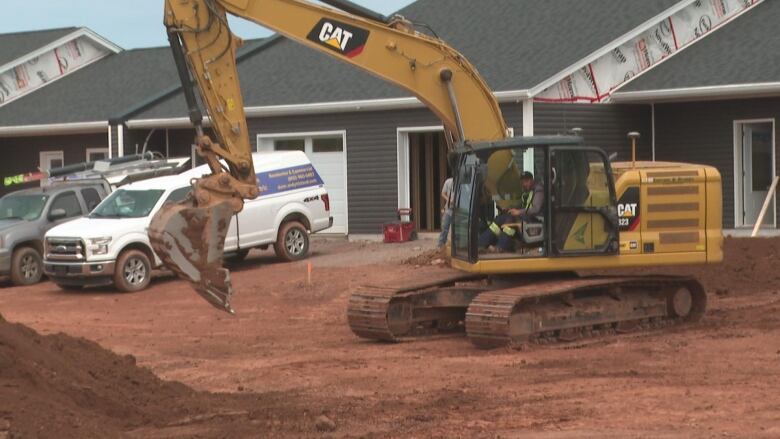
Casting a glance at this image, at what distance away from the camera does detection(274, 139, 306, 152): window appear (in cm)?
3125

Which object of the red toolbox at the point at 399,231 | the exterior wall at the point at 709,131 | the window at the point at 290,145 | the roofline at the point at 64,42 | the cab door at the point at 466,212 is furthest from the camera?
the roofline at the point at 64,42

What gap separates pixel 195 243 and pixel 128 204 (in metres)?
12.4

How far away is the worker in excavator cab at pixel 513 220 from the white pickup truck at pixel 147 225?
1041 centimetres

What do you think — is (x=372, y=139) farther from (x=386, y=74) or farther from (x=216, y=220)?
(x=216, y=220)

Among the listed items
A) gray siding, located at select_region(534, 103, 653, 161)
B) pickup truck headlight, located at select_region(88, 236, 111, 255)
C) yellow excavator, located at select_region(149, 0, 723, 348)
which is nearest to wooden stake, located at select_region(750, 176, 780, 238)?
gray siding, located at select_region(534, 103, 653, 161)

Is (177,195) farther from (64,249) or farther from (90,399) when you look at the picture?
(90,399)

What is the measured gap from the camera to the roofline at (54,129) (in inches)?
1404

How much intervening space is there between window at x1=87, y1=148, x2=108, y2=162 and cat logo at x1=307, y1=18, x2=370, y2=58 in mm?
21698

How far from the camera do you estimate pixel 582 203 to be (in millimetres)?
16203

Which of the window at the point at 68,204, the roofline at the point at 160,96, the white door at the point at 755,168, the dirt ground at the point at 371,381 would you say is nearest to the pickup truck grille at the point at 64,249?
the window at the point at 68,204

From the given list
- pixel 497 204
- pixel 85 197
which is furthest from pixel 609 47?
pixel 497 204

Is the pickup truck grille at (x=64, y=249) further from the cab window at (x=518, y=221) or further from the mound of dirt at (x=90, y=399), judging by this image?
the mound of dirt at (x=90, y=399)

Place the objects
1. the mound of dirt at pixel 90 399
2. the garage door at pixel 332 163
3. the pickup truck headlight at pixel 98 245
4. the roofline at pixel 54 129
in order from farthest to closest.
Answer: the roofline at pixel 54 129
the garage door at pixel 332 163
the pickup truck headlight at pixel 98 245
the mound of dirt at pixel 90 399

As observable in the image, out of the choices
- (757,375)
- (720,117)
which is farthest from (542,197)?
(720,117)
